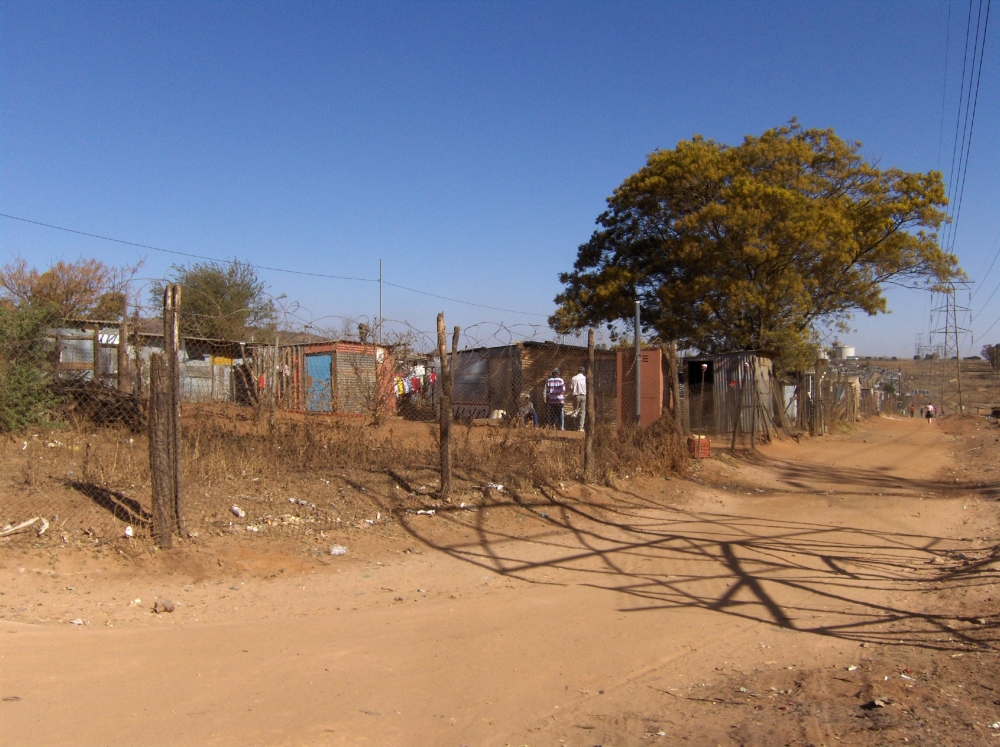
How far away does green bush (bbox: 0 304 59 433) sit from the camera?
31.2 feet

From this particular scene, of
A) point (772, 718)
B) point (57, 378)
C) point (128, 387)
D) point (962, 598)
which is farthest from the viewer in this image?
point (128, 387)

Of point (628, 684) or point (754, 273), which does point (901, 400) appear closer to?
point (754, 273)

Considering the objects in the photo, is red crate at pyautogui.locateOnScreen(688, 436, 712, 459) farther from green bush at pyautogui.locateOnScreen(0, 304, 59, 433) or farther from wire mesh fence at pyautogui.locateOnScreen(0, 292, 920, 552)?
green bush at pyautogui.locateOnScreen(0, 304, 59, 433)

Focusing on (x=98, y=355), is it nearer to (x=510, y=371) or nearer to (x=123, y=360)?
(x=123, y=360)

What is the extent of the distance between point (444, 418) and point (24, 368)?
18.4 ft

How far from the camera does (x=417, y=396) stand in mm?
20391

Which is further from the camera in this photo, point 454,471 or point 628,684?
point 454,471

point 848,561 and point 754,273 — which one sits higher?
point 754,273

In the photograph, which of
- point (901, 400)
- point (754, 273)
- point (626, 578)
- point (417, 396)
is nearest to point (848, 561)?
point (626, 578)

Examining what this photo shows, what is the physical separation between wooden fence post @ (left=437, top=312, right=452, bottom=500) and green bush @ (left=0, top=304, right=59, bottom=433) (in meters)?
5.42

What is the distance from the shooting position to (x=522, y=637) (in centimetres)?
529

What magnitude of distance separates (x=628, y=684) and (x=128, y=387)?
9.65 meters

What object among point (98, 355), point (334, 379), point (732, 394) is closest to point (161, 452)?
point (98, 355)

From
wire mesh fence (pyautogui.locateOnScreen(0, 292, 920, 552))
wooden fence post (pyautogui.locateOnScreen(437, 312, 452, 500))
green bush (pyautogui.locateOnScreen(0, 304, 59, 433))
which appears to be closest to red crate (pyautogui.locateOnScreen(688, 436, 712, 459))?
wire mesh fence (pyautogui.locateOnScreen(0, 292, 920, 552))
